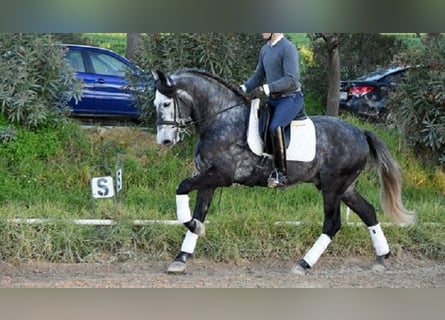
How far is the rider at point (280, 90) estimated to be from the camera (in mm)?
5312

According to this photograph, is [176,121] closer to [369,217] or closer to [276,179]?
[276,179]

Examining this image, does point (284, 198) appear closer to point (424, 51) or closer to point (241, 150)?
point (241, 150)

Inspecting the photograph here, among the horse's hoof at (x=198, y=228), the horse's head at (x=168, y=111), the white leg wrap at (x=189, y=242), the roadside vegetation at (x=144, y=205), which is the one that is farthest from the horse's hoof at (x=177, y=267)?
the horse's head at (x=168, y=111)

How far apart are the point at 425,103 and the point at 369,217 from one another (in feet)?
7.30

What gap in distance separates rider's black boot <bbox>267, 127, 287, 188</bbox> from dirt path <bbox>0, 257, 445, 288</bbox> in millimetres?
766

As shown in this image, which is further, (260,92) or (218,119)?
(218,119)

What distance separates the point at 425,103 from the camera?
753 cm

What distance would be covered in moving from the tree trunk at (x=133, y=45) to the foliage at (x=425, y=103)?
2.91 metres

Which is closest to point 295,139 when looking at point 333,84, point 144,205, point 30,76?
point 144,205

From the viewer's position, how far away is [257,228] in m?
6.25

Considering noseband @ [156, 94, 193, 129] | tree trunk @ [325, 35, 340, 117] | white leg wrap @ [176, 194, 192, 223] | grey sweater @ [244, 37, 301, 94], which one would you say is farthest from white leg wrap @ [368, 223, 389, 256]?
tree trunk @ [325, 35, 340, 117]

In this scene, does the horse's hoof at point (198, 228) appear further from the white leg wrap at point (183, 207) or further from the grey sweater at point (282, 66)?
the grey sweater at point (282, 66)

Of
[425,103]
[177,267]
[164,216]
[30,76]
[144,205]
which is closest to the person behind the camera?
[177,267]

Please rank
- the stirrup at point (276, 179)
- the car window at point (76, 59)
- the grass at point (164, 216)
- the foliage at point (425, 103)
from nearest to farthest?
1. the stirrup at point (276, 179)
2. the grass at point (164, 216)
3. the foliage at point (425, 103)
4. the car window at point (76, 59)
